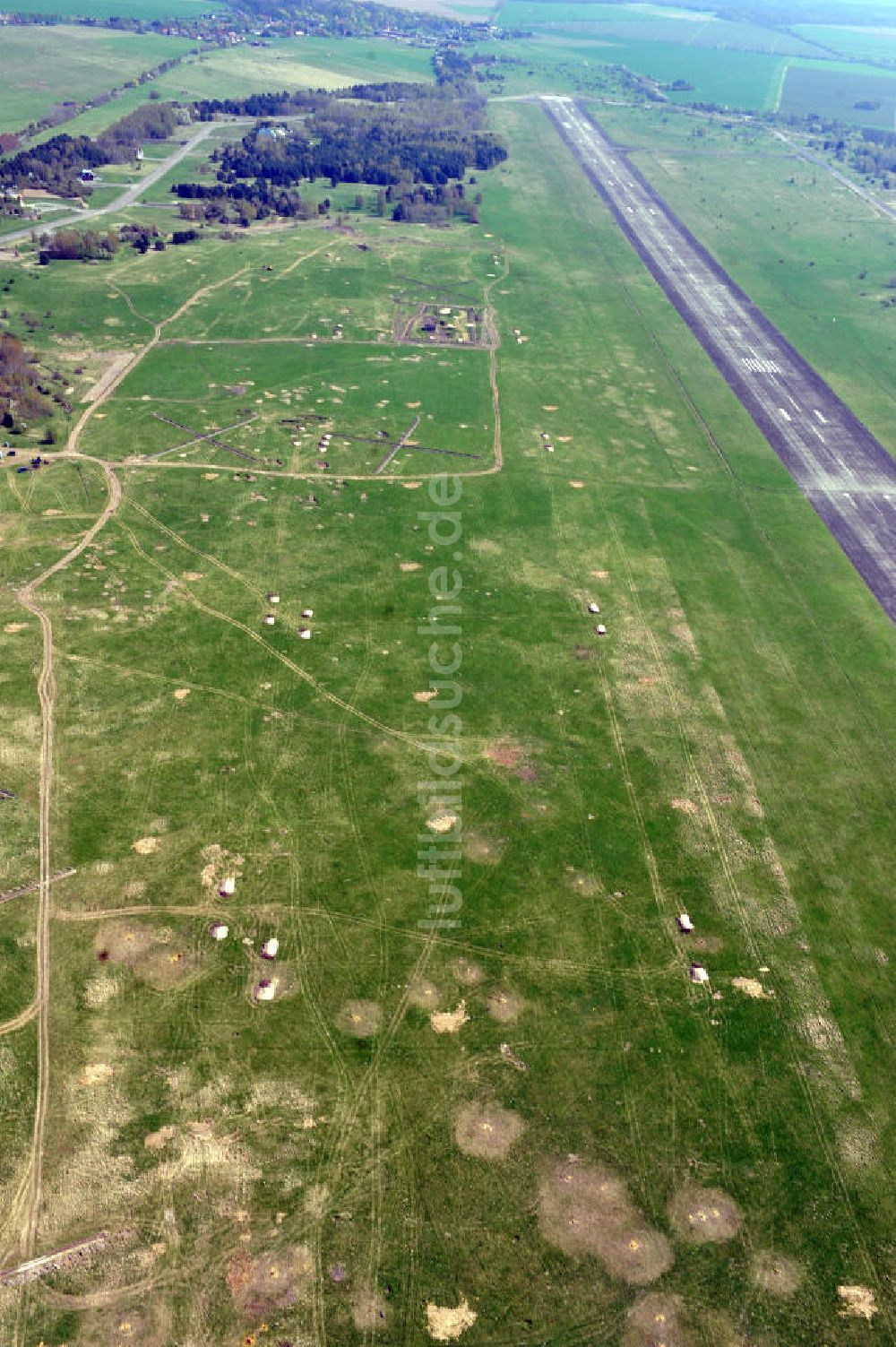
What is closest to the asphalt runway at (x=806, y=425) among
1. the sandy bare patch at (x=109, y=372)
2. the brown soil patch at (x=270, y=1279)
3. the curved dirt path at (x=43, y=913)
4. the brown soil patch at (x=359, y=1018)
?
the brown soil patch at (x=359, y=1018)

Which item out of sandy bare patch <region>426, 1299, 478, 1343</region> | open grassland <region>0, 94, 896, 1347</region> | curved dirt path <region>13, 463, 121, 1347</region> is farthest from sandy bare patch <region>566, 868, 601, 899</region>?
curved dirt path <region>13, 463, 121, 1347</region>

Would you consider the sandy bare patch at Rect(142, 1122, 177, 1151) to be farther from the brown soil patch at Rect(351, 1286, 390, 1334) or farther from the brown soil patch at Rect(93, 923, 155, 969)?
the brown soil patch at Rect(351, 1286, 390, 1334)

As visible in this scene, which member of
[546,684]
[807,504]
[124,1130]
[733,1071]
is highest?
[807,504]

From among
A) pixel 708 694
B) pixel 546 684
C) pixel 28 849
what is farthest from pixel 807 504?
pixel 28 849

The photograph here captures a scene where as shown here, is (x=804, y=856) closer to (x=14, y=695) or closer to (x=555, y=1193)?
(x=555, y=1193)

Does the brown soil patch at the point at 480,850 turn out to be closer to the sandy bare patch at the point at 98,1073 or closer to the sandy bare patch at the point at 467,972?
the sandy bare patch at the point at 467,972

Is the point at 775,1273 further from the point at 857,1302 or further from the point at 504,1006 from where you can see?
the point at 504,1006

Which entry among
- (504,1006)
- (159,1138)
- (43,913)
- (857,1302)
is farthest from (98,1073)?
(857,1302)
